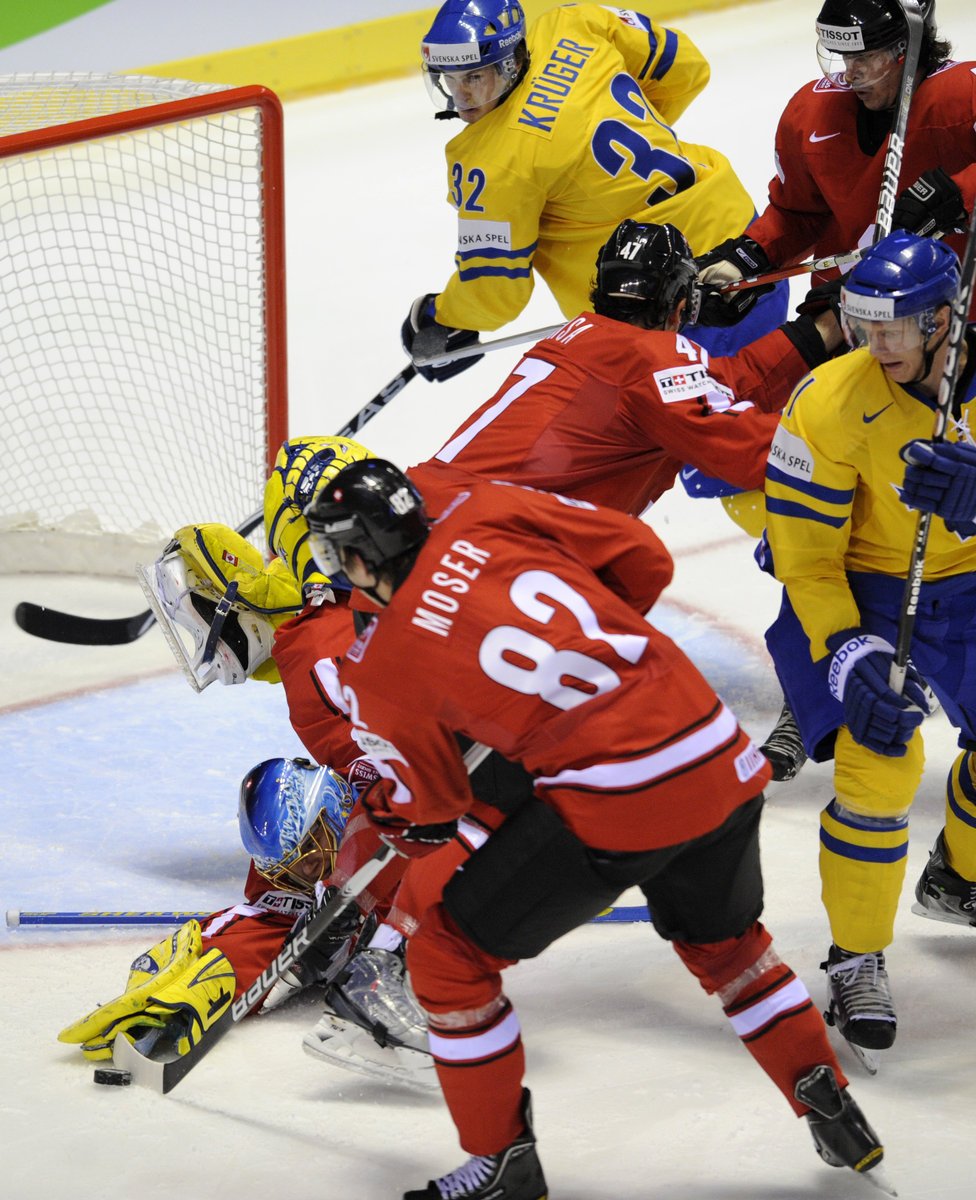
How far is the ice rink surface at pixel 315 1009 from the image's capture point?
2.48 metres

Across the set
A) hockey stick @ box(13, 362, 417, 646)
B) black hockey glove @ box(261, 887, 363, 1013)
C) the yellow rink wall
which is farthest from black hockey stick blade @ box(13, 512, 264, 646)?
the yellow rink wall

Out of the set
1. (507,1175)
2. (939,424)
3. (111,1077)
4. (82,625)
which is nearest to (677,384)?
(939,424)

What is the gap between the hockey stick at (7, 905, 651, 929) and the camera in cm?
317

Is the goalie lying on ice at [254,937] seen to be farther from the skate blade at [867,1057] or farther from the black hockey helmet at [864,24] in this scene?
the black hockey helmet at [864,24]

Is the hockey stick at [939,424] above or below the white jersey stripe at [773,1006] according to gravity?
above

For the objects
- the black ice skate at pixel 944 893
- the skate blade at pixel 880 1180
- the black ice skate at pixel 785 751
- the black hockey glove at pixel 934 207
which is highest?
the black hockey glove at pixel 934 207

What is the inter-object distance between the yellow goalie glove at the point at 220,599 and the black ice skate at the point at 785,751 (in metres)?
1.02

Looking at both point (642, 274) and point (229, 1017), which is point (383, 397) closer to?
point (642, 274)

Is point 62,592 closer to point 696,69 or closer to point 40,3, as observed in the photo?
point 696,69

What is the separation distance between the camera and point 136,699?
4.21 m

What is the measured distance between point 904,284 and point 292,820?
1.30 metres

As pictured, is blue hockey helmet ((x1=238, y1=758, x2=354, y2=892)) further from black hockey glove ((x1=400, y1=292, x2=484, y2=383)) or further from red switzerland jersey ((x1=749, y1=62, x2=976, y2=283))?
red switzerland jersey ((x1=749, y1=62, x2=976, y2=283))

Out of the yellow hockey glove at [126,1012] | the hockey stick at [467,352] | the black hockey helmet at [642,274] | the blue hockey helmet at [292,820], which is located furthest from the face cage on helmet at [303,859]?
the hockey stick at [467,352]

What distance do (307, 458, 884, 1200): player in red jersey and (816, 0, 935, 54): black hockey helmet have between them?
A: 1358 mm
